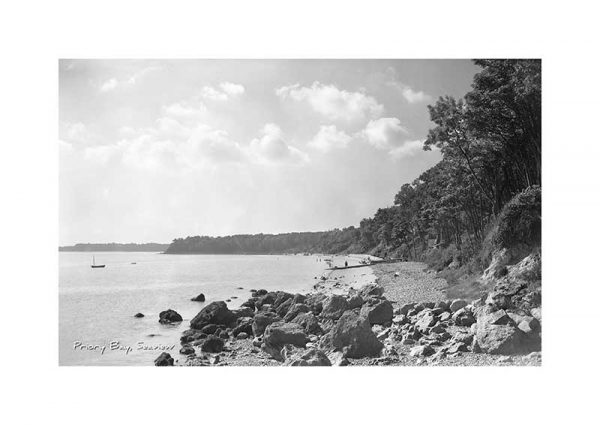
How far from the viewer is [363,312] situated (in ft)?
20.4

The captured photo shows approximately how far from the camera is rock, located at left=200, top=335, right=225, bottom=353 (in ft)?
19.7

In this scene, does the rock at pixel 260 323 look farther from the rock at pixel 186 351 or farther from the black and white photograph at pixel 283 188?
the rock at pixel 186 351

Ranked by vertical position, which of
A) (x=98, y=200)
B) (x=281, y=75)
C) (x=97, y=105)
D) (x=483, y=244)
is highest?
(x=281, y=75)

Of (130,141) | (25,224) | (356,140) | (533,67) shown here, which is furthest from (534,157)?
(25,224)

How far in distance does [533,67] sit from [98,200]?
6027mm

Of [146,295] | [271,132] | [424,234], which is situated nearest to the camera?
[271,132]

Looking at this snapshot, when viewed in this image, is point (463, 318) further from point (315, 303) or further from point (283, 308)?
point (283, 308)

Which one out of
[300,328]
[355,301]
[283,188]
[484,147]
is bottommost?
[300,328]

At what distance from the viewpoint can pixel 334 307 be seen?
261 inches

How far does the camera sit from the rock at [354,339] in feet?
18.1

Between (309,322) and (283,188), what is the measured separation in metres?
1.99

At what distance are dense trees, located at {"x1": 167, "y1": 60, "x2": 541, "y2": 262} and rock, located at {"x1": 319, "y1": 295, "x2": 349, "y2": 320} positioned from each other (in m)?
1.28

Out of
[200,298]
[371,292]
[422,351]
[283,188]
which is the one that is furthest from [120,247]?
[422,351]

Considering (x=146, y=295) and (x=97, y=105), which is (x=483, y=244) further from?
(x=97, y=105)
